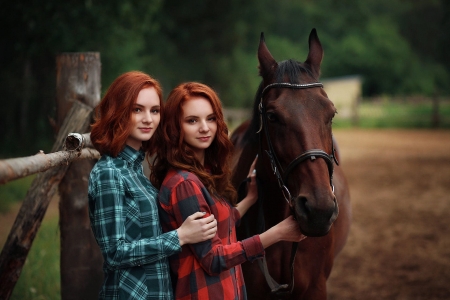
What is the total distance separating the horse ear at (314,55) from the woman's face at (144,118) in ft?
2.85

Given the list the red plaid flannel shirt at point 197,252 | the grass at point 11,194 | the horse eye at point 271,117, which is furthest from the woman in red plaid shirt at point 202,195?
the grass at point 11,194

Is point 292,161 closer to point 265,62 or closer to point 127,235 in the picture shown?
point 265,62

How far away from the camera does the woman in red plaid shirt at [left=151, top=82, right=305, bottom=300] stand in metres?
1.85

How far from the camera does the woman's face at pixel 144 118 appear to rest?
75.1 inches

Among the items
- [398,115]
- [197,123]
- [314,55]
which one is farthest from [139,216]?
[398,115]

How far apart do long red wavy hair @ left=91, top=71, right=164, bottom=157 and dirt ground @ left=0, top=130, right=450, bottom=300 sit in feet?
11.5

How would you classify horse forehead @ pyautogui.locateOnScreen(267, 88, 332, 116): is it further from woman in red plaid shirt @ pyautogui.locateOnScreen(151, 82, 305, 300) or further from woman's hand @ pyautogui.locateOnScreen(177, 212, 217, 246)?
woman's hand @ pyautogui.locateOnScreen(177, 212, 217, 246)

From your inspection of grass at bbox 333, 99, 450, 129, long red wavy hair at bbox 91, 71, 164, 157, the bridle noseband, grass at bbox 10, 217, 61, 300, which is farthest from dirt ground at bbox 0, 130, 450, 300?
grass at bbox 333, 99, 450, 129

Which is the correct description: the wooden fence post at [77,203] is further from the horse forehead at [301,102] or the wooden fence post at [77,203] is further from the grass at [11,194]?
the grass at [11,194]

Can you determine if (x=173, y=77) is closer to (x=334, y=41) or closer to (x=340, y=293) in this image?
(x=340, y=293)

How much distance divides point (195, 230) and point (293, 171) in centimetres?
53

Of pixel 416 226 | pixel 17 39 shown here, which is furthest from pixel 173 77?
pixel 416 226

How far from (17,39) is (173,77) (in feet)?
43.9

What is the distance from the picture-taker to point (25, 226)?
8.70ft
